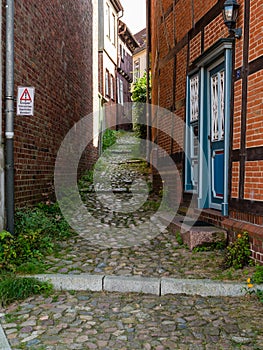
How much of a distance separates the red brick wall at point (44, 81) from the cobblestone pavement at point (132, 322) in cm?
280

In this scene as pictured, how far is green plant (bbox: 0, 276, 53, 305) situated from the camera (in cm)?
403

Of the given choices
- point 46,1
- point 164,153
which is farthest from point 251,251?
point 46,1

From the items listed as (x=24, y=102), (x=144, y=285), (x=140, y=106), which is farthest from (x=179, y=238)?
(x=140, y=106)

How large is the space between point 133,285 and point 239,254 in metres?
1.34

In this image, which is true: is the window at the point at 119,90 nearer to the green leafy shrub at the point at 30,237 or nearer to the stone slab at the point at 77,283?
the green leafy shrub at the point at 30,237

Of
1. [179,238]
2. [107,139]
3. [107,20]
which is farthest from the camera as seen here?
[107,20]

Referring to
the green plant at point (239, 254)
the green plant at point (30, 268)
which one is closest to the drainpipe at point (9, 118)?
the green plant at point (30, 268)

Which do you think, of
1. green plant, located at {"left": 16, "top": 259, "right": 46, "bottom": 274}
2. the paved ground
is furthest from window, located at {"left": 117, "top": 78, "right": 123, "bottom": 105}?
green plant, located at {"left": 16, "top": 259, "right": 46, "bottom": 274}

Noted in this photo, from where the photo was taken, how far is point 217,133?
6.32 m

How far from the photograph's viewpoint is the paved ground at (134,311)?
3.14 meters

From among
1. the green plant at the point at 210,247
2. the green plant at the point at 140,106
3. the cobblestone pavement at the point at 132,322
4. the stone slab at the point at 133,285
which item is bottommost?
the cobblestone pavement at the point at 132,322

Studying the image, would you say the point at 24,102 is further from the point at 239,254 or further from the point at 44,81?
the point at 239,254

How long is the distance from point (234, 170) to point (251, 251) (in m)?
1.17

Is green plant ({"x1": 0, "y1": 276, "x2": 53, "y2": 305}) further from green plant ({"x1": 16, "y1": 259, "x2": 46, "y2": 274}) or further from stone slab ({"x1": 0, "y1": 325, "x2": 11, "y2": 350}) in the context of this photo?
stone slab ({"x1": 0, "y1": 325, "x2": 11, "y2": 350})
